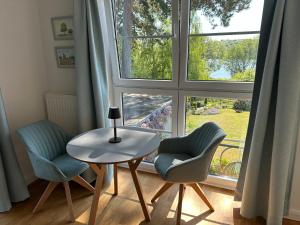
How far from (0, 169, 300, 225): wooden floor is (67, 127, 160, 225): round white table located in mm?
187

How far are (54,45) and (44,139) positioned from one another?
3.47ft

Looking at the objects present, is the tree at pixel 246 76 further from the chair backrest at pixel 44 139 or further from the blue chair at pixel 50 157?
the chair backrest at pixel 44 139

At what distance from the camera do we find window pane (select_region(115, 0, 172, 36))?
2.23m

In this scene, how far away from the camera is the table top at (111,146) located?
66.5 inches

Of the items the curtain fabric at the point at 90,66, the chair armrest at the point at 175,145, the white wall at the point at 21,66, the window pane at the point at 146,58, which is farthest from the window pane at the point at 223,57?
the white wall at the point at 21,66

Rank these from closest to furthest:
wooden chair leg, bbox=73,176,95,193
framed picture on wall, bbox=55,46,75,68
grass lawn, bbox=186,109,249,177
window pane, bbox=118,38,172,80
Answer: wooden chair leg, bbox=73,176,95,193 → grass lawn, bbox=186,109,249,177 → window pane, bbox=118,38,172,80 → framed picture on wall, bbox=55,46,75,68

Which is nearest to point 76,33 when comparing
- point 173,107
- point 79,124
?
point 79,124

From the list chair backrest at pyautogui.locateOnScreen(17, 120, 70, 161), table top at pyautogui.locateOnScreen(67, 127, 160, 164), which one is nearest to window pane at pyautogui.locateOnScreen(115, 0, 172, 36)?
table top at pyautogui.locateOnScreen(67, 127, 160, 164)

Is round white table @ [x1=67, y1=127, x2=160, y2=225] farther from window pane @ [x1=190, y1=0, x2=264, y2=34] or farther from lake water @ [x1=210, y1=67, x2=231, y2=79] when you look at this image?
window pane @ [x1=190, y1=0, x2=264, y2=34]

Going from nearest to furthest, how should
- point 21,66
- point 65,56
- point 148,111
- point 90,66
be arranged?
point 90,66 < point 21,66 < point 65,56 < point 148,111

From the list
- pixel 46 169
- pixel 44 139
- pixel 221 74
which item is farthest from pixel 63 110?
pixel 221 74

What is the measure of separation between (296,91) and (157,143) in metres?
1.10

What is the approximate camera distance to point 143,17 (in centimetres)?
233

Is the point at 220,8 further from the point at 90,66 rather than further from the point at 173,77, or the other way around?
the point at 90,66
